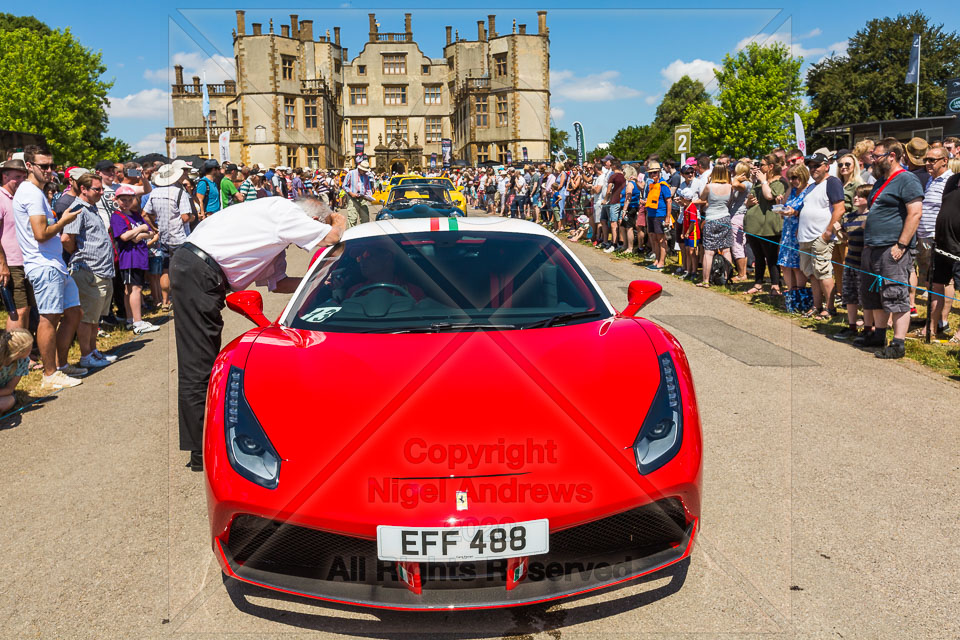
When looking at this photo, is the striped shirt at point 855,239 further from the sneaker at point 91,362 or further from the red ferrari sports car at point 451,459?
the sneaker at point 91,362

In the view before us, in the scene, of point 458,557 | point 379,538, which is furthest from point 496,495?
point 379,538

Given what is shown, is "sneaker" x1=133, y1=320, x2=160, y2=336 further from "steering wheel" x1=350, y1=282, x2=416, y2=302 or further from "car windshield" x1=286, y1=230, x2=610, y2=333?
"steering wheel" x1=350, y1=282, x2=416, y2=302

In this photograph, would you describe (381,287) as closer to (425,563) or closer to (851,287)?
(425,563)

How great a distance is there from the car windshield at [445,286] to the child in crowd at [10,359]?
326 centimetres

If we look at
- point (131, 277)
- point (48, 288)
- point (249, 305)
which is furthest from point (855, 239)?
point (131, 277)

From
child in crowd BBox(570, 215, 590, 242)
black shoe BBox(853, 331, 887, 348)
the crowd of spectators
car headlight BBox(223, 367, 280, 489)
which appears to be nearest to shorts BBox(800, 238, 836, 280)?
the crowd of spectators

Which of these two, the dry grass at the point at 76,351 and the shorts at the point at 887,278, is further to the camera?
the shorts at the point at 887,278

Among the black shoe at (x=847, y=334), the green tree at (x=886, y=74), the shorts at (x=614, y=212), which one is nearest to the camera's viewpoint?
the black shoe at (x=847, y=334)

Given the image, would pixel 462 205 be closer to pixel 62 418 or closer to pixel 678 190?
pixel 678 190

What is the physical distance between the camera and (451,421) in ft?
9.57

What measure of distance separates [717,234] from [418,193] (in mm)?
7841

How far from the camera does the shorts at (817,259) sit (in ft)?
30.3

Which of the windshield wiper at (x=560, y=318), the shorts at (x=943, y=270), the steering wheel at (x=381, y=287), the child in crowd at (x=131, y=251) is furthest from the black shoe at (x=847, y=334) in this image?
the child in crowd at (x=131, y=251)

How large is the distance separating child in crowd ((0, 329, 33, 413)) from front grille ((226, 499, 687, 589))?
4.25 m
